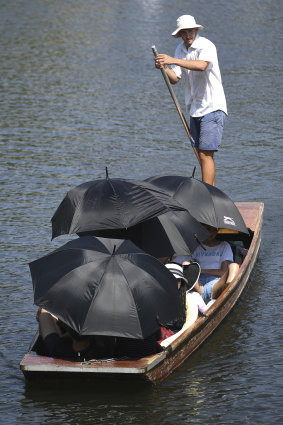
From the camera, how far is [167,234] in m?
9.15

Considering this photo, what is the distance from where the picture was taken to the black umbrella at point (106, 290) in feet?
24.5

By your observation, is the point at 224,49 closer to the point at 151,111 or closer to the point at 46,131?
the point at 151,111

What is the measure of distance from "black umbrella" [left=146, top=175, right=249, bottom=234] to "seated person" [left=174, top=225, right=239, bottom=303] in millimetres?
175

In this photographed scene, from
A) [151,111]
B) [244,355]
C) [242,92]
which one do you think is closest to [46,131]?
[151,111]

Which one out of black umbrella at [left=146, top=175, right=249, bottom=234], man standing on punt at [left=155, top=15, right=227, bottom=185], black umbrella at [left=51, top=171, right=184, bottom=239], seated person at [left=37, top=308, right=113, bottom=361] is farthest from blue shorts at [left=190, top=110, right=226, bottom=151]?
seated person at [left=37, top=308, right=113, bottom=361]

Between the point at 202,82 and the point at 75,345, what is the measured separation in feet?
17.0

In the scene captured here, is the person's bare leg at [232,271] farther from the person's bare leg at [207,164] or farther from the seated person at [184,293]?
the person's bare leg at [207,164]

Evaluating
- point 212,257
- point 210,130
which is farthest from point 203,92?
point 212,257

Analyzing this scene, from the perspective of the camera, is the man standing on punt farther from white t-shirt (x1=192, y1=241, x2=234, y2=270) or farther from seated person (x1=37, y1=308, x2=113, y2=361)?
seated person (x1=37, y1=308, x2=113, y2=361)

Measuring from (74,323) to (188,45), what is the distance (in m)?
5.45

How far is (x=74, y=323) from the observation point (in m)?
7.46

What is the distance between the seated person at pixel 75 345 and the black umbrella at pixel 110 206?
133cm

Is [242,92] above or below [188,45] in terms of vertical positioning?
below

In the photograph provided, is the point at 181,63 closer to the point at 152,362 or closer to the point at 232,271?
the point at 232,271
